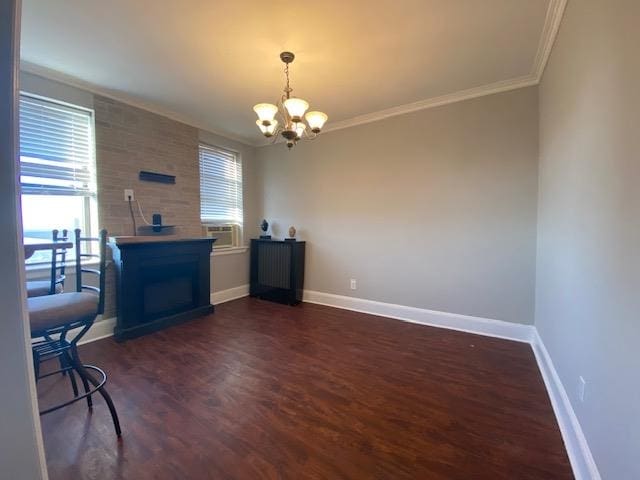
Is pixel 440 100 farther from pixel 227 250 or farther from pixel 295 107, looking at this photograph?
pixel 227 250

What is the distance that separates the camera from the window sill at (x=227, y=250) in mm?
4059

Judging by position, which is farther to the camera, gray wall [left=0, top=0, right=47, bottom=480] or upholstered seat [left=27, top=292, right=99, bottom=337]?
upholstered seat [left=27, top=292, right=99, bottom=337]

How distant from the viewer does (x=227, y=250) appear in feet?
13.9

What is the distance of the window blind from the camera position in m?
2.43

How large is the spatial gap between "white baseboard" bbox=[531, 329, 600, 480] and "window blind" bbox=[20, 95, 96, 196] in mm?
4168

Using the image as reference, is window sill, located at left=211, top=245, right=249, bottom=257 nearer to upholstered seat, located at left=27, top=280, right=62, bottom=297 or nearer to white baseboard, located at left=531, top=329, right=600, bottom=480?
upholstered seat, located at left=27, top=280, right=62, bottom=297

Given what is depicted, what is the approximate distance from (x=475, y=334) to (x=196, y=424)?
273 centimetres

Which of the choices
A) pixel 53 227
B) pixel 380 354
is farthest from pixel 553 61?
pixel 53 227

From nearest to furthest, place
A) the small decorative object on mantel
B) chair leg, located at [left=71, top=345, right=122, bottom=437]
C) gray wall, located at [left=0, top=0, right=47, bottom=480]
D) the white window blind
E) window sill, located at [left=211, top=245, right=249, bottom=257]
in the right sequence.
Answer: gray wall, located at [left=0, top=0, right=47, bottom=480], chair leg, located at [left=71, top=345, right=122, bottom=437], the white window blind, window sill, located at [left=211, top=245, right=249, bottom=257], the small decorative object on mantel

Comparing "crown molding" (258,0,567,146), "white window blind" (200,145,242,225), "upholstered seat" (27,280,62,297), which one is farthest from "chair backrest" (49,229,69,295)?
"crown molding" (258,0,567,146)

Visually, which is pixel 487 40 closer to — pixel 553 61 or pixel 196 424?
pixel 553 61

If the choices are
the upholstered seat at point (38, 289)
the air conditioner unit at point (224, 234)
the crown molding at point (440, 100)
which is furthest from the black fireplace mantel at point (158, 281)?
the crown molding at point (440, 100)

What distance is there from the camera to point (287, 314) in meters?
3.58

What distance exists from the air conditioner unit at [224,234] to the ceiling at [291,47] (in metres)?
1.76
